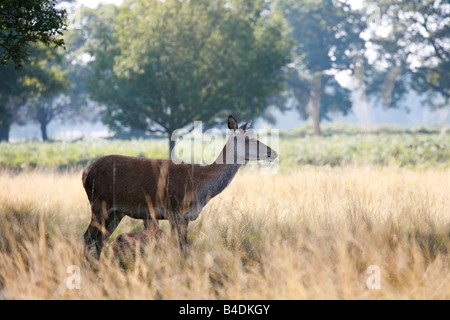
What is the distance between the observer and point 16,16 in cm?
678

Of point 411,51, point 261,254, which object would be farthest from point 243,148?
point 411,51

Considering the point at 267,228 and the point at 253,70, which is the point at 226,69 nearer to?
the point at 253,70

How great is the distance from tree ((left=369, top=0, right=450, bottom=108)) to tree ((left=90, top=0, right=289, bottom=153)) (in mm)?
23116

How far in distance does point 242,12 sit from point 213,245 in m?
15.6

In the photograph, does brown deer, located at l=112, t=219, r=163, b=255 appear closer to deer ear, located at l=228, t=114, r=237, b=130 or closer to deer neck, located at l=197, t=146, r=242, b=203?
deer neck, located at l=197, t=146, r=242, b=203

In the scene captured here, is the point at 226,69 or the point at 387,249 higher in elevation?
the point at 226,69

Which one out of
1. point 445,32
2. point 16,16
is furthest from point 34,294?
point 445,32

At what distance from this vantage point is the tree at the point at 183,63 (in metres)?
17.8

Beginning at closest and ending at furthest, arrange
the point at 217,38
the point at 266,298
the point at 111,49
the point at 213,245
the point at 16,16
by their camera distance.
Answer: the point at 266,298, the point at 213,245, the point at 16,16, the point at 217,38, the point at 111,49

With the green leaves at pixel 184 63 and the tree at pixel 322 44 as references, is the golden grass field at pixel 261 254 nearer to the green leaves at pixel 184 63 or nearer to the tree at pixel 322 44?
the green leaves at pixel 184 63

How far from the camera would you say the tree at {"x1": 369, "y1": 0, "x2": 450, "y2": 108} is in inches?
1432

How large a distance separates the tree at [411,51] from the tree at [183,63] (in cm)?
2312

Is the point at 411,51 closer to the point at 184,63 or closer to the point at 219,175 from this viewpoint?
the point at 184,63

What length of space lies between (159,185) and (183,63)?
13250 millimetres
